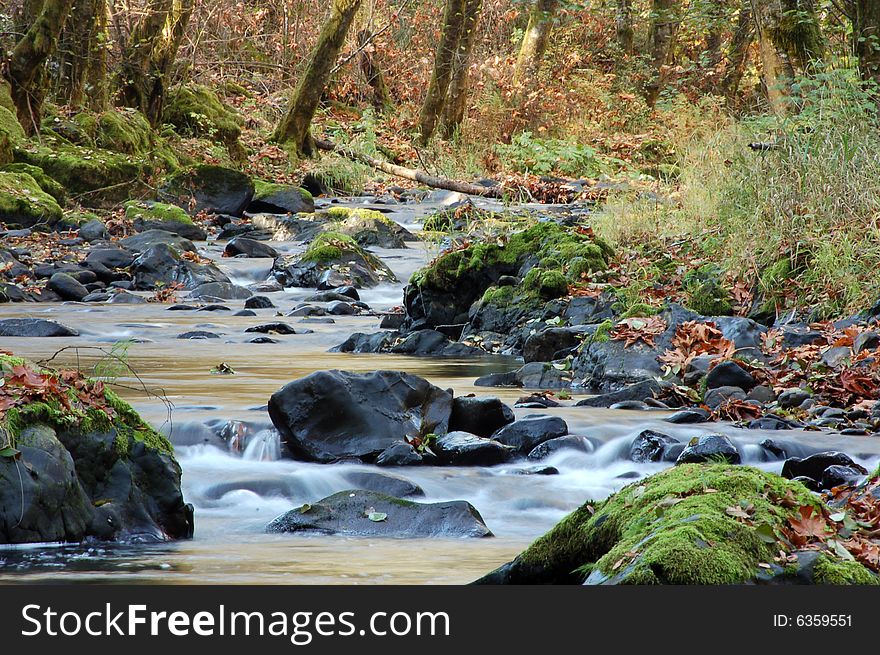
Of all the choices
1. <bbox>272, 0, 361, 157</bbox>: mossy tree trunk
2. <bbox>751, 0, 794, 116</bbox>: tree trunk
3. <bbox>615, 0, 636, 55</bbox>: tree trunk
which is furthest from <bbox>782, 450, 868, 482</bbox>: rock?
<bbox>615, 0, 636, 55</bbox>: tree trunk

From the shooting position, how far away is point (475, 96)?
2569 centimetres

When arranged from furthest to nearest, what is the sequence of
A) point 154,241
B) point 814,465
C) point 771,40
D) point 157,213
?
point 157,213 < point 154,241 < point 771,40 < point 814,465

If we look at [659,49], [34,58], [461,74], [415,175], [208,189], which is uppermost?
[659,49]

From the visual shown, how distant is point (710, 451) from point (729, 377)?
1.72 meters

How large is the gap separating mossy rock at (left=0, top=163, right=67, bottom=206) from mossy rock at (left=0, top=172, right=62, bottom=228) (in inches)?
22.7

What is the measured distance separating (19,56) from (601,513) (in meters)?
16.6

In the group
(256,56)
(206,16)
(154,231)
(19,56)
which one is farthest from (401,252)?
(256,56)

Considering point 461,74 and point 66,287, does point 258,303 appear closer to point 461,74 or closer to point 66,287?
point 66,287

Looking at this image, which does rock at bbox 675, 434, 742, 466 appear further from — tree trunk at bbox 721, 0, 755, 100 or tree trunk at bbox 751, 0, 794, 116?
tree trunk at bbox 721, 0, 755, 100

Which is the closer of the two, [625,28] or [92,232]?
[92,232]

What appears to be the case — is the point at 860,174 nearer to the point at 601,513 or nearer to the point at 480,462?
the point at 480,462

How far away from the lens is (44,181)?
1733 centimetres

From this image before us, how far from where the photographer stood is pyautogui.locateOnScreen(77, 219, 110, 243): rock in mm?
15703

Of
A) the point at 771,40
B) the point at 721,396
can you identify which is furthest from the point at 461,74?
the point at 721,396
